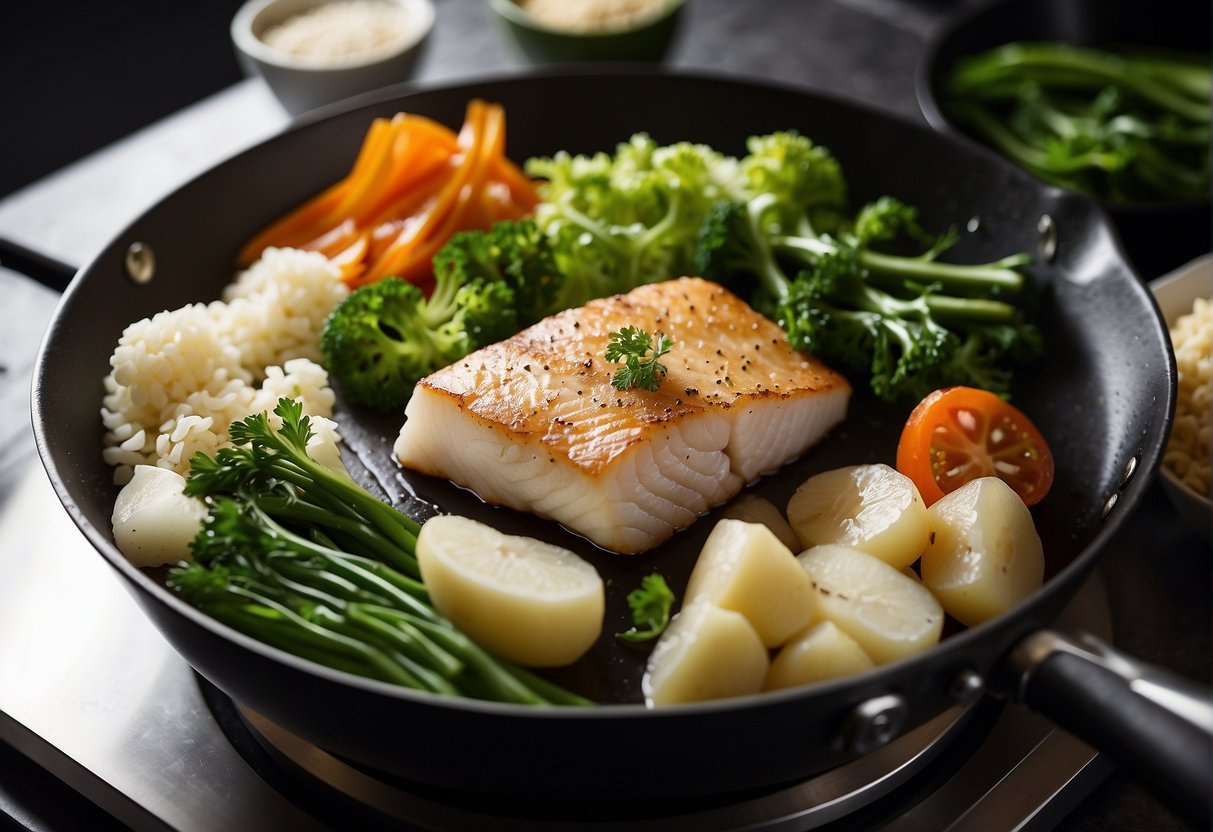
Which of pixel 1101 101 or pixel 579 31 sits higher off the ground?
pixel 579 31

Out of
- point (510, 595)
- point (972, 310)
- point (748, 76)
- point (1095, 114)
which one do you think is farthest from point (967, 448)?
point (748, 76)

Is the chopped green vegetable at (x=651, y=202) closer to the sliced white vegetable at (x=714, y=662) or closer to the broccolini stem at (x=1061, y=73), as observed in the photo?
the broccolini stem at (x=1061, y=73)

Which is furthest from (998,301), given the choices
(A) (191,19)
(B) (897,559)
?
(A) (191,19)

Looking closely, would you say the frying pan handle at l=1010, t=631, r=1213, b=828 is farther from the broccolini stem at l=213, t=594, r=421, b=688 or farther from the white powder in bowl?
the white powder in bowl

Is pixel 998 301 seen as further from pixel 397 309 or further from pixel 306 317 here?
pixel 306 317

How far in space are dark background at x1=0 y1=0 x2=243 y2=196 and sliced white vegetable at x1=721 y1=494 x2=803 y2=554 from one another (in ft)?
13.5

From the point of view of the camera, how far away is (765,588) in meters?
1.73

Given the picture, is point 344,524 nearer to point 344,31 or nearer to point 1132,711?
point 1132,711

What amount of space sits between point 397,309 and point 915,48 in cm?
249

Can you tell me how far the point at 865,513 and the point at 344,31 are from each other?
2392mm

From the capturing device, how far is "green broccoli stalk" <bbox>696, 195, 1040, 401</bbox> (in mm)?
2428

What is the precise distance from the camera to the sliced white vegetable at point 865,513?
1.93 meters

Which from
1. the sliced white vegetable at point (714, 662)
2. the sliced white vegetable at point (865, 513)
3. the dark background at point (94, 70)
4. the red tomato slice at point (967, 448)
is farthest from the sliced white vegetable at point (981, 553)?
the dark background at point (94, 70)

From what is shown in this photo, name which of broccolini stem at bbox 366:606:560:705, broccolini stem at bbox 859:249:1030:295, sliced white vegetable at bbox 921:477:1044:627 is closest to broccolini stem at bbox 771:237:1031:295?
broccolini stem at bbox 859:249:1030:295
